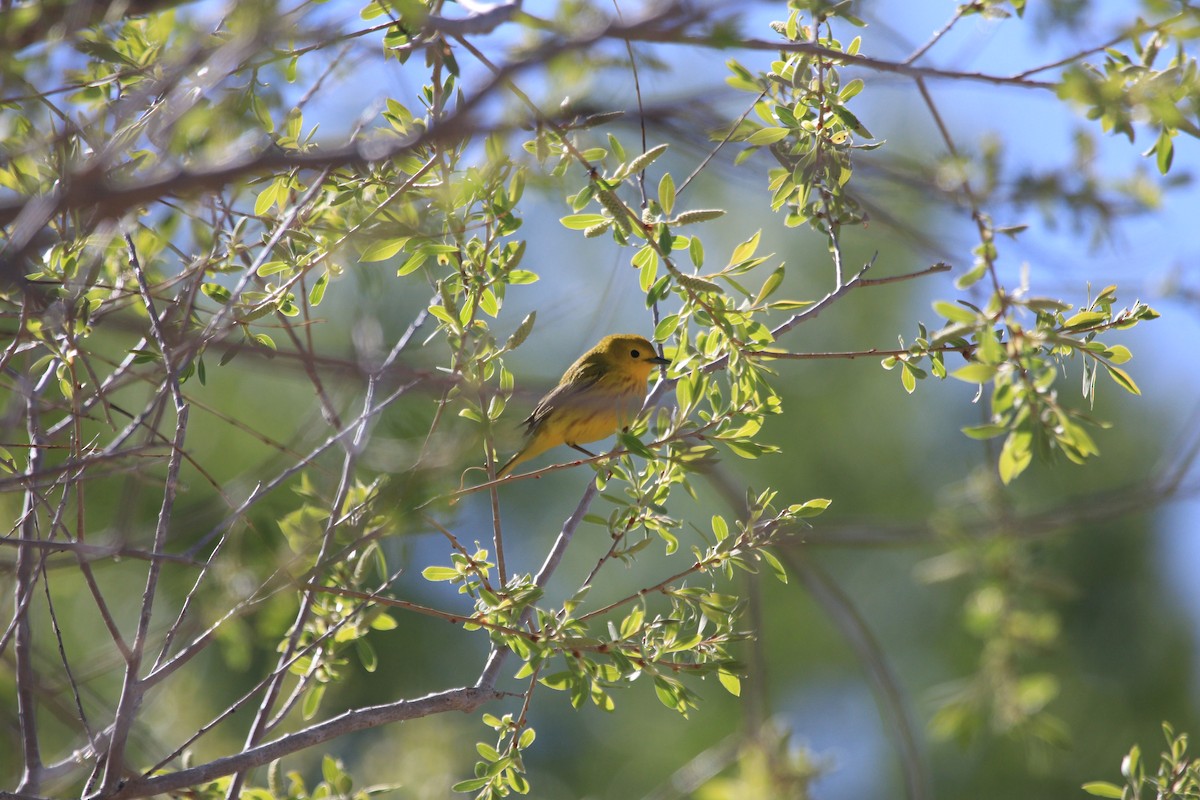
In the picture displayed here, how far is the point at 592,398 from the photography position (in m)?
4.39

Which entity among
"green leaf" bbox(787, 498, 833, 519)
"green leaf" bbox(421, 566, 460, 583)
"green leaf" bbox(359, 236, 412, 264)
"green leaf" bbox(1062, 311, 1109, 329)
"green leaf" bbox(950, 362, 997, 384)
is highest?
"green leaf" bbox(359, 236, 412, 264)

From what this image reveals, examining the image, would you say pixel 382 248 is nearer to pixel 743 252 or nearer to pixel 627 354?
pixel 743 252

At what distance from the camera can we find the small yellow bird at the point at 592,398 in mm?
4402

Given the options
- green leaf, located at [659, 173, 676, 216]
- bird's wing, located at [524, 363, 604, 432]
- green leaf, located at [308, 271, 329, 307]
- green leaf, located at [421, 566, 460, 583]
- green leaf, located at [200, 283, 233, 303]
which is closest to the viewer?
green leaf, located at [659, 173, 676, 216]

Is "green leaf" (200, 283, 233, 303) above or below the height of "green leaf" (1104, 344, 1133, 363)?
above

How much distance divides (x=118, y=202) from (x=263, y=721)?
1675 millimetres

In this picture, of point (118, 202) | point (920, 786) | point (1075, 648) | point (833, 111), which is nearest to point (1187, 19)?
point (833, 111)

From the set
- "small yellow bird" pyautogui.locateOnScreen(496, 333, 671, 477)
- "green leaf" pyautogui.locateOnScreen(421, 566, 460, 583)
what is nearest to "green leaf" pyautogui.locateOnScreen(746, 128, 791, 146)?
"green leaf" pyautogui.locateOnScreen(421, 566, 460, 583)

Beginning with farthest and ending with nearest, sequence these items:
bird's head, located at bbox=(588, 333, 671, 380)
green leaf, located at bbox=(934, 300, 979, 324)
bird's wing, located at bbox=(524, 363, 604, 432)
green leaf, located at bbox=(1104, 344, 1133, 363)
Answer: bird's head, located at bbox=(588, 333, 671, 380) < bird's wing, located at bbox=(524, 363, 604, 432) < green leaf, located at bbox=(1104, 344, 1133, 363) < green leaf, located at bbox=(934, 300, 979, 324)

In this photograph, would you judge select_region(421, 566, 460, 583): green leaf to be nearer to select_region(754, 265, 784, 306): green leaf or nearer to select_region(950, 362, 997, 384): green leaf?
select_region(754, 265, 784, 306): green leaf

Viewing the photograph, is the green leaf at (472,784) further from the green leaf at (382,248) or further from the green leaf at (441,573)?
the green leaf at (382,248)

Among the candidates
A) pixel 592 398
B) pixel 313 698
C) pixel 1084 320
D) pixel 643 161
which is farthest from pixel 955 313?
pixel 592 398

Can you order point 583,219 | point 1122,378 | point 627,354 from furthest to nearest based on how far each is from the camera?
1. point 627,354
2. point 583,219
3. point 1122,378

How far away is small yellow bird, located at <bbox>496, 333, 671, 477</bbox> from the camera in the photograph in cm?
440
